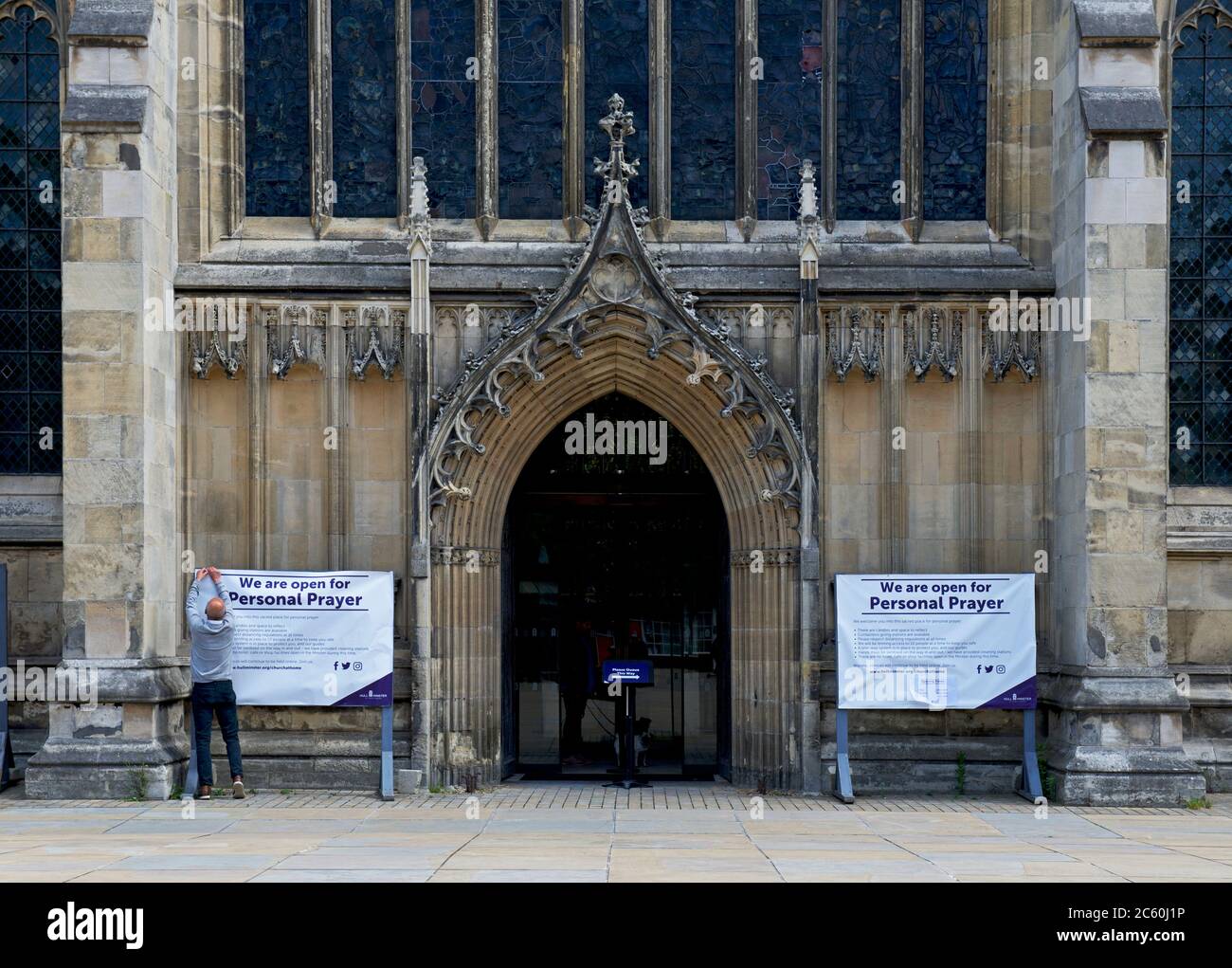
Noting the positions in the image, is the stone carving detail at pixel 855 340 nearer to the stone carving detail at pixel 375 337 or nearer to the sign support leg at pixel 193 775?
the stone carving detail at pixel 375 337

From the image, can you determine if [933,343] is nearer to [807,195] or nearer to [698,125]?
[807,195]

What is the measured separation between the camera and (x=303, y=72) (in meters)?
15.4

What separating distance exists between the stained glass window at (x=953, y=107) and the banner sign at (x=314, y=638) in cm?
645

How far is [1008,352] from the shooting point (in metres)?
15.0

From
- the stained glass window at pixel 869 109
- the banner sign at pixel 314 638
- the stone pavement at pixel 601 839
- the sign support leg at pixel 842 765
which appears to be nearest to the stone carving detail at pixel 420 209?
the banner sign at pixel 314 638

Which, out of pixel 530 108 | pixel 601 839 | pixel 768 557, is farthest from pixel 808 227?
pixel 601 839

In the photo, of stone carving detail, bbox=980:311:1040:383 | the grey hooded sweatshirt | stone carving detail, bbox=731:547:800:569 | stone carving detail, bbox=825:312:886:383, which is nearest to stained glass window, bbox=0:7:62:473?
the grey hooded sweatshirt

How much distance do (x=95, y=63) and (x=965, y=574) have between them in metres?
8.94

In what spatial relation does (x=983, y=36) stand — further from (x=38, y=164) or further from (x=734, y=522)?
(x=38, y=164)

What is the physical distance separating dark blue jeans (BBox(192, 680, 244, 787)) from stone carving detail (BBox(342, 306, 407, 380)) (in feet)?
10.3

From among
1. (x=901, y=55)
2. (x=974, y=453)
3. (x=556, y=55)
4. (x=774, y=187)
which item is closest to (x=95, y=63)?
(x=556, y=55)

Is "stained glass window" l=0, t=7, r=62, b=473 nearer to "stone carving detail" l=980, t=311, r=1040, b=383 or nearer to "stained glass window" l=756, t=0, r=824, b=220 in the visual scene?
"stained glass window" l=756, t=0, r=824, b=220

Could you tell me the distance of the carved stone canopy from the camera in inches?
581

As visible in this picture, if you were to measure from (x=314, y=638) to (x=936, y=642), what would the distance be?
5551 millimetres
